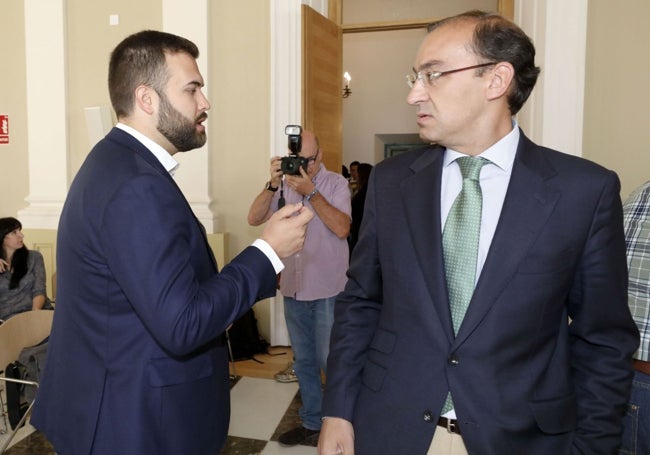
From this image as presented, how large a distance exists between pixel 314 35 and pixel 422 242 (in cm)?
355

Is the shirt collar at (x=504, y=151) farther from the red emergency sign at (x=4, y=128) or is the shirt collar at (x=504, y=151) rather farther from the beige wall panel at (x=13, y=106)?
the red emergency sign at (x=4, y=128)

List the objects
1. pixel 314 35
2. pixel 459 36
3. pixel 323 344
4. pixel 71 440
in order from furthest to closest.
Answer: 1. pixel 314 35
2. pixel 323 344
3. pixel 71 440
4. pixel 459 36

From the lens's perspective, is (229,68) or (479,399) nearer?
(479,399)

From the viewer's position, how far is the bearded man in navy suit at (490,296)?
1161mm

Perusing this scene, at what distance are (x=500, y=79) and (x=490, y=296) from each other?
547 mm

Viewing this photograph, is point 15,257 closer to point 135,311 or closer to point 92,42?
point 92,42

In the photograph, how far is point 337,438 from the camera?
1311mm

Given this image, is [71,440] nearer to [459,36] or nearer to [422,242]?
[422,242]

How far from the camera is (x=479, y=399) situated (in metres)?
1.16

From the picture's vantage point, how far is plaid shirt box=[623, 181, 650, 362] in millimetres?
1525

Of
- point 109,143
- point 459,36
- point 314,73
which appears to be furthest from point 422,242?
point 314,73

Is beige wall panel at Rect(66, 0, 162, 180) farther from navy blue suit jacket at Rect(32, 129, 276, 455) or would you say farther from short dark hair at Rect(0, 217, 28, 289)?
navy blue suit jacket at Rect(32, 129, 276, 455)

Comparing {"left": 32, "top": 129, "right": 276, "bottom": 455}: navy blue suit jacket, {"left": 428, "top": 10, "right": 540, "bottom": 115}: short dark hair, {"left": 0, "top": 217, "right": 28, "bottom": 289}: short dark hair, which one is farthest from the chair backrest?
{"left": 428, "top": 10, "right": 540, "bottom": 115}: short dark hair

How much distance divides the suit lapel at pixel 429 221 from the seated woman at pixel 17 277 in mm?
3644
